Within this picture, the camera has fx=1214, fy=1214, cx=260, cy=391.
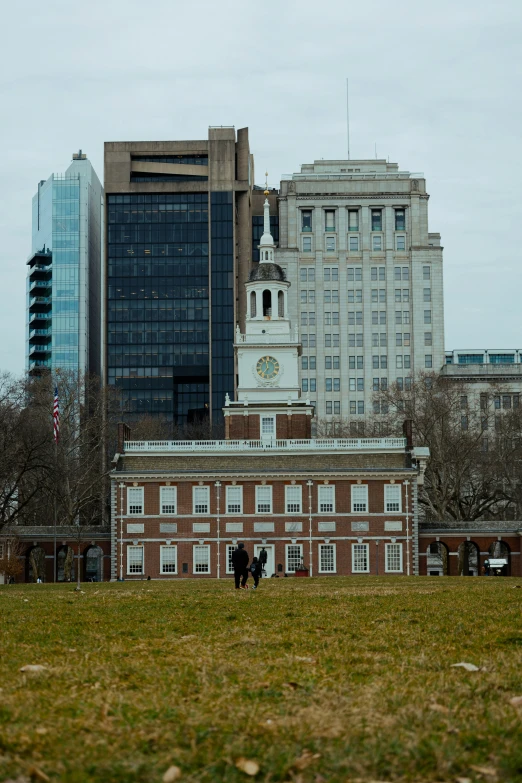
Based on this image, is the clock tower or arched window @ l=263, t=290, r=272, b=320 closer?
the clock tower

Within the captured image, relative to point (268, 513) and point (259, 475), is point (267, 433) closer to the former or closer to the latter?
point (259, 475)

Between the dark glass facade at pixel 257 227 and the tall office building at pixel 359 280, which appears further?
the dark glass facade at pixel 257 227

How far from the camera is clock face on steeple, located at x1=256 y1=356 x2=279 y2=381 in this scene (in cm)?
8650

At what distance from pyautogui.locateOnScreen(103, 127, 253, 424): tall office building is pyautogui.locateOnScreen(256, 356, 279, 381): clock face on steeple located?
83539 millimetres

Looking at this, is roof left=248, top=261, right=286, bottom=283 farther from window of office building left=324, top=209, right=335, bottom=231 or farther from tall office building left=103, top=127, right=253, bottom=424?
window of office building left=324, top=209, right=335, bottom=231

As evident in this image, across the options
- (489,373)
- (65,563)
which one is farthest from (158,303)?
(65,563)

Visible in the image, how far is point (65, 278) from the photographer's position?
178 meters

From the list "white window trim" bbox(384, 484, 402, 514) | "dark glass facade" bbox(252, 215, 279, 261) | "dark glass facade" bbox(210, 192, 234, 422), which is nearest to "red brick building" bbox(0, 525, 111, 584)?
"white window trim" bbox(384, 484, 402, 514)

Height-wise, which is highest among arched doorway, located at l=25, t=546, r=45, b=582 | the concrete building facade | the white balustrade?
the concrete building facade

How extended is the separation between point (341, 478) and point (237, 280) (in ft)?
321

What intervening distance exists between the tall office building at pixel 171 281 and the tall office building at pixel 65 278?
7967mm

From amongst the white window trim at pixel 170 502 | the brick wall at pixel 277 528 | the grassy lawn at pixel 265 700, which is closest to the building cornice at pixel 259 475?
the brick wall at pixel 277 528

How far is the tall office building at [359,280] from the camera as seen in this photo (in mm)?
173000

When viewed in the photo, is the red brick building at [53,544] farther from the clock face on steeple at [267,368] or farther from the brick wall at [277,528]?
the clock face on steeple at [267,368]
